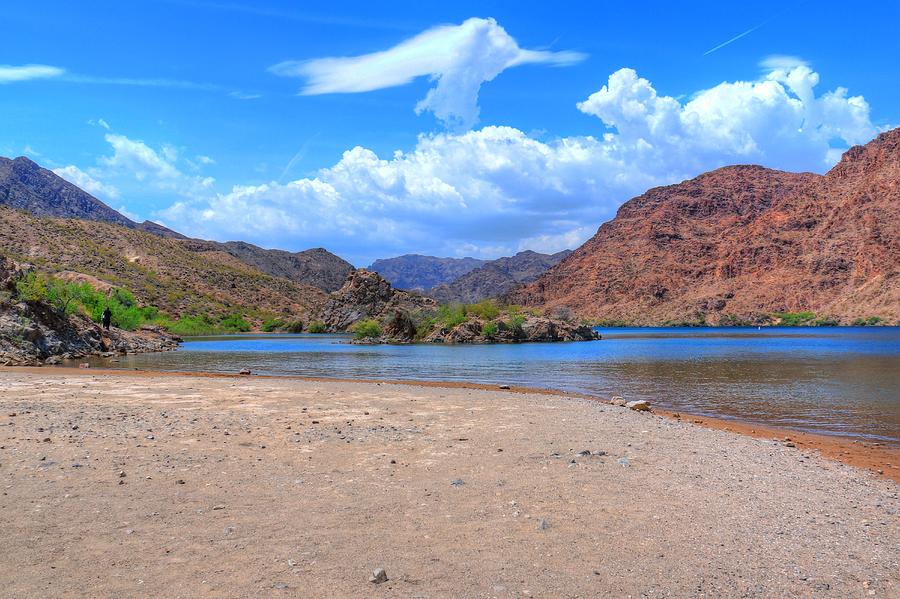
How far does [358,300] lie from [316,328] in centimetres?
1107

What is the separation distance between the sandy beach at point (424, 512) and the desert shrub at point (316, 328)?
122 metres

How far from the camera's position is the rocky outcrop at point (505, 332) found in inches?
3233

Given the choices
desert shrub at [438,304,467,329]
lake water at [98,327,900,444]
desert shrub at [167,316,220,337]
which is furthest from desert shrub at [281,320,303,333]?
lake water at [98,327,900,444]

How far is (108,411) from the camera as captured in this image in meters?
13.9

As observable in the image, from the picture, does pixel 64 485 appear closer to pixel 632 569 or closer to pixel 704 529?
pixel 632 569

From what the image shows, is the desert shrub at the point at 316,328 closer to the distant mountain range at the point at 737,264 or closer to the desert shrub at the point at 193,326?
the distant mountain range at the point at 737,264

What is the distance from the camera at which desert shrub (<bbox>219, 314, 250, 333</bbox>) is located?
116000mm

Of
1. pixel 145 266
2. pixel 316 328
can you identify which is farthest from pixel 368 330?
pixel 145 266

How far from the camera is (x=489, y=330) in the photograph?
82.6 meters

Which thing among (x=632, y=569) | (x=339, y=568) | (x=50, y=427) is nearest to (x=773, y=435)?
(x=632, y=569)

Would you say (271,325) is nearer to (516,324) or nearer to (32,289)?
(516,324)

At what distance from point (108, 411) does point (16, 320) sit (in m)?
24.7

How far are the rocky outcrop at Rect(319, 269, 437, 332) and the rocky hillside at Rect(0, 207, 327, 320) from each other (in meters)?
8.61

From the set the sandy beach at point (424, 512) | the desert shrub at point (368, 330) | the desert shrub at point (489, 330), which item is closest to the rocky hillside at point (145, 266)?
the desert shrub at point (368, 330)
